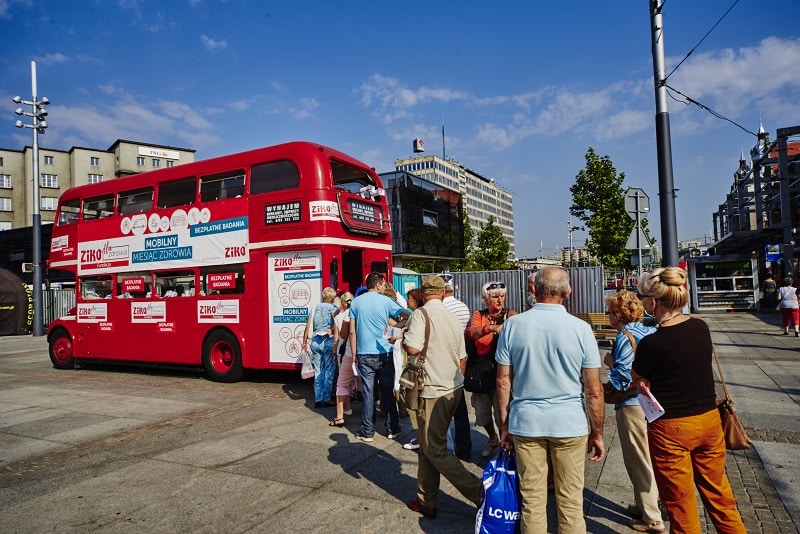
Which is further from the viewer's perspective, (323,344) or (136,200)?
(136,200)

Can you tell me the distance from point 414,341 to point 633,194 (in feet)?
22.6

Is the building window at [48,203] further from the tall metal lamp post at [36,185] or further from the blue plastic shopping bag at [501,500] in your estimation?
the blue plastic shopping bag at [501,500]

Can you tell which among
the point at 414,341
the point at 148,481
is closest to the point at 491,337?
the point at 414,341

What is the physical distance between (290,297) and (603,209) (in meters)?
19.3

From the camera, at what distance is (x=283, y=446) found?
5.65 metres

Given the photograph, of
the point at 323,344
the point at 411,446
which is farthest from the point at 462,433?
the point at 323,344

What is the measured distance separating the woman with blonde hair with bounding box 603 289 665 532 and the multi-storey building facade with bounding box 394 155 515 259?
318ft

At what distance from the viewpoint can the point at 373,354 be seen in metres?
5.78

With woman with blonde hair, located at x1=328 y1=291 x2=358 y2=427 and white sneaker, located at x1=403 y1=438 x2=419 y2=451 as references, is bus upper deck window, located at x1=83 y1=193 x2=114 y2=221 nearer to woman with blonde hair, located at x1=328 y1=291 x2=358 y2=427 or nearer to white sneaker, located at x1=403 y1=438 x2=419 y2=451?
woman with blonde hair, located at x1=328 y1=291 x2=358 y2=427

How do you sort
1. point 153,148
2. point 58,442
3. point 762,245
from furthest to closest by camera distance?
point 153,148 → point 762,245 → point 58,442

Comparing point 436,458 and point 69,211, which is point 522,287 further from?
point 436,458

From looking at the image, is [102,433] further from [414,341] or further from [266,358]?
[414,341]

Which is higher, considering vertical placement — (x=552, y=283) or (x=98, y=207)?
(x=98, y=207)

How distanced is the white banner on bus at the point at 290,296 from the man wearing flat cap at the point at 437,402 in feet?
15.6
